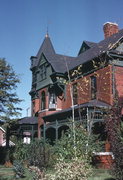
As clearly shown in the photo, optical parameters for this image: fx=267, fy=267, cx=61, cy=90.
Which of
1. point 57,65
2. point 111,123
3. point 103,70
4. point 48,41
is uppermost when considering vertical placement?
point 48,41

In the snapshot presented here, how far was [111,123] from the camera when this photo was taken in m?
11.4

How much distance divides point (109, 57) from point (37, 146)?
9006mm

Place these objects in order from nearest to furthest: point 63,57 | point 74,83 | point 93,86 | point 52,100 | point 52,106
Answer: point 93,86
point 74,83
point 52,106
point 52,100
point 63,57

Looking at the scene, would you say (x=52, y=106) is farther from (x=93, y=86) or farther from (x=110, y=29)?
(x=110, y=29)

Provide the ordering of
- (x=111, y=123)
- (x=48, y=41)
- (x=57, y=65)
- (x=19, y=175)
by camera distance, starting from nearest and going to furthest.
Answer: (x=111, y=123) → (x=19, y=175) → (x=57, y=65) → (x=48, y=41)

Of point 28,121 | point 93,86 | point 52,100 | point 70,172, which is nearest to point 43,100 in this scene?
point 52,100

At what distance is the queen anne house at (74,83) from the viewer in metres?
21.2

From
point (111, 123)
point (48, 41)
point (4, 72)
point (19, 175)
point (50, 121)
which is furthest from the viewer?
point (48, 41)

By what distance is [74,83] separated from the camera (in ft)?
84.4

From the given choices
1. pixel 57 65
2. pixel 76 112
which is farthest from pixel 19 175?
pixel 57 65

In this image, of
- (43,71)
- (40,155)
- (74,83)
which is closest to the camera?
(40,155)

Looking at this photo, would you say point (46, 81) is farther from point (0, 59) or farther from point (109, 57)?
point (109, 57)

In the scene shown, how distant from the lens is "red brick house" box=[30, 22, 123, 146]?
69.6 ft

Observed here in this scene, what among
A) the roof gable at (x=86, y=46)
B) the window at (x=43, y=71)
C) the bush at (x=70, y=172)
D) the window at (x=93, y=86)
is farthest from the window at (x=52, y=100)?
the bush at (x=70, y=172)
